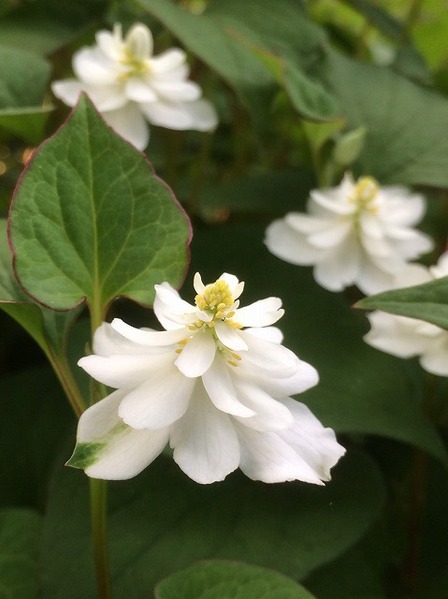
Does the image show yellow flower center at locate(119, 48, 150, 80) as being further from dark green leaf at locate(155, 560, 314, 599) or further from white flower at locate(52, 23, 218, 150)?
dark green leaf at locate(155, 560, 314, 599)

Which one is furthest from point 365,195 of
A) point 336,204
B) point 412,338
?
point 412,338

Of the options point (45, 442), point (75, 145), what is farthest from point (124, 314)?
point (75, 145)

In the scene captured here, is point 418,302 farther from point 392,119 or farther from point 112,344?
point 392,119

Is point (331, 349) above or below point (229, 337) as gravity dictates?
below

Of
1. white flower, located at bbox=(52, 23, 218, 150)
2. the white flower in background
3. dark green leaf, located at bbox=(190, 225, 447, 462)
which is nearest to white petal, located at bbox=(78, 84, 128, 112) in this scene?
white flower, located at bbox=(52, 23, 218, 150)

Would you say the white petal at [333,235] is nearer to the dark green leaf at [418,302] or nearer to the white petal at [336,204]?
the white petal at [336,204]

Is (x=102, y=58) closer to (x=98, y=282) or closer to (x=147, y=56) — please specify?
(x=147, y=56)
